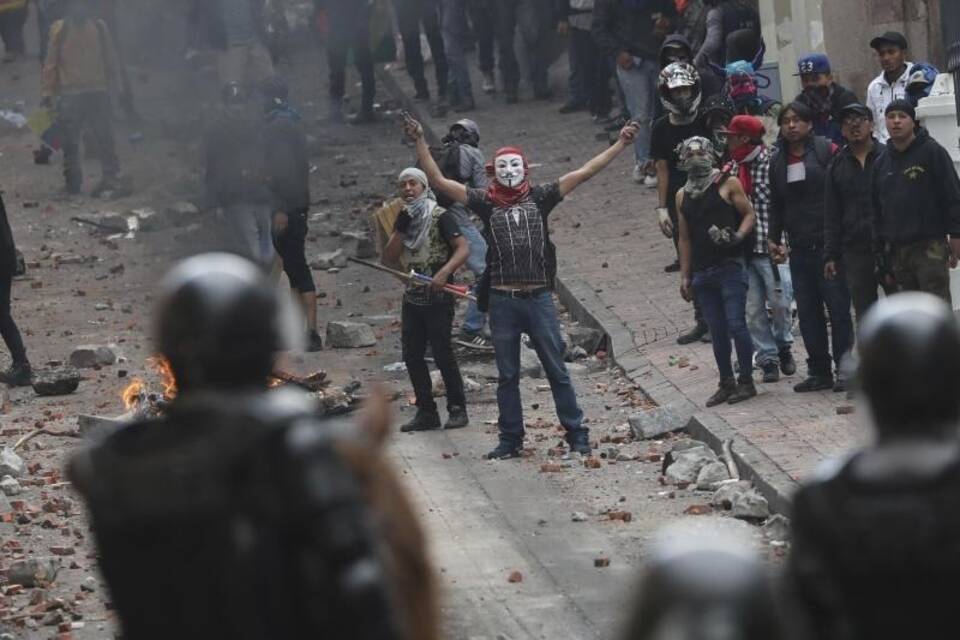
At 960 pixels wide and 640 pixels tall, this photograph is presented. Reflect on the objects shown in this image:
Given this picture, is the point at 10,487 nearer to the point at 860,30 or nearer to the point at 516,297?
the point at 516,297

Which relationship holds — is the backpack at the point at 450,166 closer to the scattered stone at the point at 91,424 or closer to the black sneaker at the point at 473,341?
the black sneaker at the point at 473,341

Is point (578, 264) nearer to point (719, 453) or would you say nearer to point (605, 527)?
point (719, 453)

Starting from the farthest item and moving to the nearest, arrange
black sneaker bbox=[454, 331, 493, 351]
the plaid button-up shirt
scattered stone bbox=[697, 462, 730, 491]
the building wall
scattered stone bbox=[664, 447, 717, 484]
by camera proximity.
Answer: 1. the building wall
2. black sneaker bbox=[454, 331, 493, 351]
3. the plaid button-up shirt
4. scattered stone bbox=[664, 447, 717, 484]
5. scattered stone bbox=[697, 462, 730, 491]

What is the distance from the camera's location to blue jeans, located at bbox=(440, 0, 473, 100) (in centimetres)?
2239

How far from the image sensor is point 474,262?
572 inches

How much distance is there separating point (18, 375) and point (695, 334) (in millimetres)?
4484

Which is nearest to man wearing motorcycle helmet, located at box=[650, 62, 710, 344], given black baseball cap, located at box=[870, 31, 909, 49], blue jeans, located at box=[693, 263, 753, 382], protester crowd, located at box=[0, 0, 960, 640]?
protester crowd, located at box=[0, 0, 960, 640]

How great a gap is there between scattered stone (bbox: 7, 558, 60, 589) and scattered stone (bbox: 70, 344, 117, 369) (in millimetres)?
5714

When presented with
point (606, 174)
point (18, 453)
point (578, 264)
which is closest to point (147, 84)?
point (606, 174)

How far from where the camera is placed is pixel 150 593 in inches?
141

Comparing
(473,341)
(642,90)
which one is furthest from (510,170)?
(642,90)

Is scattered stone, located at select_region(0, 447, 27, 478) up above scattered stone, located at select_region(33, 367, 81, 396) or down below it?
above

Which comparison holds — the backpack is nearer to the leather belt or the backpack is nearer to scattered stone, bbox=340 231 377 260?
the leather belt

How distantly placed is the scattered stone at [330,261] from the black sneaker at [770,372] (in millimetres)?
6086
